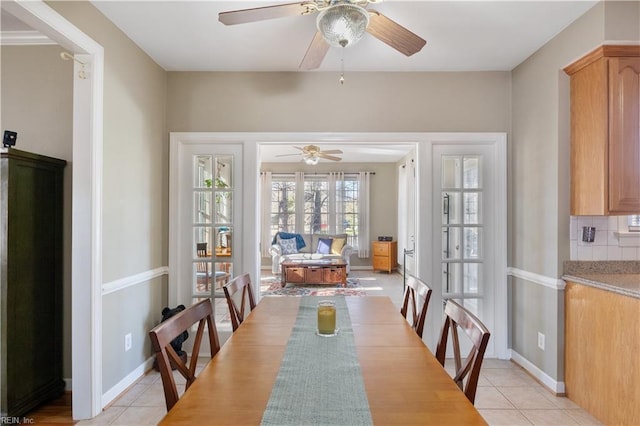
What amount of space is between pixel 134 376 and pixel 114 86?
2188 millimetres

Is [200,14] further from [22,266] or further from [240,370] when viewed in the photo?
[240,370]

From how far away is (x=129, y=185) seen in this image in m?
2.82

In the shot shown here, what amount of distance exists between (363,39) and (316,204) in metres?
6.30

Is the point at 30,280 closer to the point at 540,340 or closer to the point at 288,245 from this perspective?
the point at 540,340

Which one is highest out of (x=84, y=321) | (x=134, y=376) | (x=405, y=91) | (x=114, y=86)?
(x=405, y=91)

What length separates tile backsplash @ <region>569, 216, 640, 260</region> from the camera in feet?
8.73

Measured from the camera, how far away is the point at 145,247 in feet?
10.1

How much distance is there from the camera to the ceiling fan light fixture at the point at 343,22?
70.5 inches

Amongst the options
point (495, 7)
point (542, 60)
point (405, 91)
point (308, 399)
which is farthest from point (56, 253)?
point (542, 60)

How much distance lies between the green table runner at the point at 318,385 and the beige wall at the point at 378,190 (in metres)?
7.36

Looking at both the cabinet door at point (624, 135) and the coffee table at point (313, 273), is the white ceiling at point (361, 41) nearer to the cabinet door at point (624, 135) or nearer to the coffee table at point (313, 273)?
the cabinet door at point (624, 135)

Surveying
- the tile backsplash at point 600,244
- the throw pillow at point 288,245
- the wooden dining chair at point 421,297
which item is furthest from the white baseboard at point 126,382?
the throw pillow at point 288,245

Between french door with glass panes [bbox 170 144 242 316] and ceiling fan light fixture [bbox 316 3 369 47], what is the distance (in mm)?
1810

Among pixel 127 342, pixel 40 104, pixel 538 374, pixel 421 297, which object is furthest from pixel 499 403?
pixel 40 104
